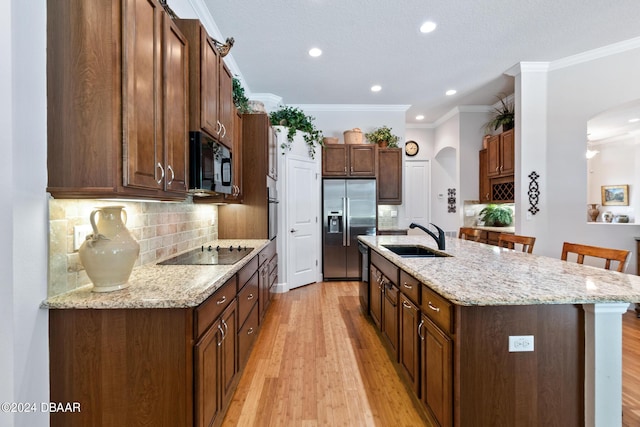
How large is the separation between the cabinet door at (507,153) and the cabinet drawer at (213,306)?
443cm

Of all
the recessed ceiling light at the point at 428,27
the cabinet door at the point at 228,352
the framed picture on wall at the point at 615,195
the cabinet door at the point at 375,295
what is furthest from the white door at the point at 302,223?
the framed picture on wall at the point at 615,195

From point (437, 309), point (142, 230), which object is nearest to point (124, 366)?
point (142, 230)

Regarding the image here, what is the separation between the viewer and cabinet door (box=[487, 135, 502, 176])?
4.60m

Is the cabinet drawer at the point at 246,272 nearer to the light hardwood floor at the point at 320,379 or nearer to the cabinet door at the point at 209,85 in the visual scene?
the light hardwood floor at the point at 320,379

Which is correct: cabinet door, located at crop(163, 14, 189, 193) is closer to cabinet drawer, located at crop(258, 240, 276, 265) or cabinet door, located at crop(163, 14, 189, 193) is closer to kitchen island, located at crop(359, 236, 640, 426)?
cabinet drawer, located at crop(258, 240, 276, 265)

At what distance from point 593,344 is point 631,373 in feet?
5.11

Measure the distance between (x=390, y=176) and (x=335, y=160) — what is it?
3.41 feet

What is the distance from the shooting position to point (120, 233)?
1.30 m

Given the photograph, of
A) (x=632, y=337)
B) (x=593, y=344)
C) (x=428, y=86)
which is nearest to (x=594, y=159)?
(x=428, y=86)

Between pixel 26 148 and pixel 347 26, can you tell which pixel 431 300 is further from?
pixel 347 26

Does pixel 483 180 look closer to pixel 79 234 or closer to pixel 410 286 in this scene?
pixel 410 286

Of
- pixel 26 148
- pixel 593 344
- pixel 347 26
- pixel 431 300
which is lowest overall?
pixel 593 344

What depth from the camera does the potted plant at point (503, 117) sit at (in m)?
4.53

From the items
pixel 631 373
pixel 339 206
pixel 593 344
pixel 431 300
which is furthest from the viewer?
pixel 339 206
